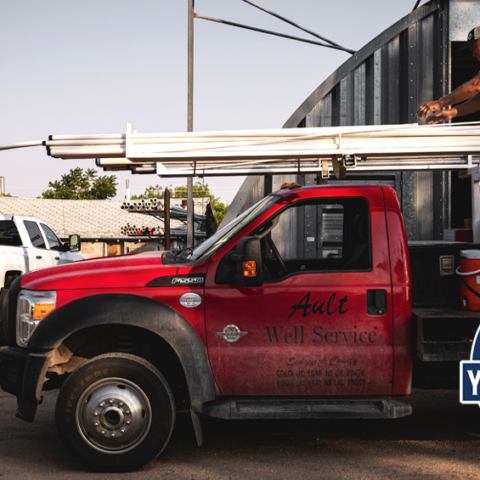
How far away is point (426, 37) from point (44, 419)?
10.7 metres

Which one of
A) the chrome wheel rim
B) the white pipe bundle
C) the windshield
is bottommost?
the chrome wheel rim

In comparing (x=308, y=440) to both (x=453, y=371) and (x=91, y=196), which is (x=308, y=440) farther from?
(x=91, y=196)

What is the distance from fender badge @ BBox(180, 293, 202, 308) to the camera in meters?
4.29

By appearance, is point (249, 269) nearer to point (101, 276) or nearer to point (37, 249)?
point (101, 276)

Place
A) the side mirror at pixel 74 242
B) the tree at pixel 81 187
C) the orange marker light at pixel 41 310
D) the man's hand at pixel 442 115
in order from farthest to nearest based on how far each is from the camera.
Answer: the tree at pixel 81 187 → the side mirror at pixel 74 242 → the man's hand at pixel 442 115 → the orange marker light at pixel 41 310

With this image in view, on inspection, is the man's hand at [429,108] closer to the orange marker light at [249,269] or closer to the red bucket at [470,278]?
the red bucket at [470,278]

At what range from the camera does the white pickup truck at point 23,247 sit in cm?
1041

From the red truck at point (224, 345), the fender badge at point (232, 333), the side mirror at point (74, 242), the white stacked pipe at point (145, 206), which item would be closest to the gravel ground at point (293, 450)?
the red truck at point (224, 345)

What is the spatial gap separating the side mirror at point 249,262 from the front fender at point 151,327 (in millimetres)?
562

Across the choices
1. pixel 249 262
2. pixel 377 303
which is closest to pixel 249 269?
pixel 249 262

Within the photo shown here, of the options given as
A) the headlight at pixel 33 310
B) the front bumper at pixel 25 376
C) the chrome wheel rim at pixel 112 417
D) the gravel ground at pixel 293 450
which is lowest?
the gravel ground at pixel 293 450

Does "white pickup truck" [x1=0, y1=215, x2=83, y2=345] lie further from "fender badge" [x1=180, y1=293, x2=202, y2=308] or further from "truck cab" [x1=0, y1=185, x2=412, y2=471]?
"fender badge" [x1=180, y1=293, x2=202, y2=308]

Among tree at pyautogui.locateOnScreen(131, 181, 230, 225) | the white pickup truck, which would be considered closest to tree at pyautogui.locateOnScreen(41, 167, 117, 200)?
tree at pyautogui.locateOnScreen(131, 181, 230, 225)

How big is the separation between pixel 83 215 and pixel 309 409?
1700 inches
